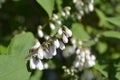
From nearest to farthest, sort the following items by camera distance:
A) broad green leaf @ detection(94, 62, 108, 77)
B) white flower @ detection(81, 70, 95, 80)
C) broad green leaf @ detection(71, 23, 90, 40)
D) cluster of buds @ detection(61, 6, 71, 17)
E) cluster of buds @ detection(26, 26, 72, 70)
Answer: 1. cluster of buds @ detection(26, 26, 72, 70)
2. broad green leaf @ detection(94, 62, 108, 77)
3. cluster of buds @ detection(61, 6, 71, 17)
4. broad green leaf @ detection(71, 23, 90, 40)
5. white flower @ detection(81, 70, 95, 80)

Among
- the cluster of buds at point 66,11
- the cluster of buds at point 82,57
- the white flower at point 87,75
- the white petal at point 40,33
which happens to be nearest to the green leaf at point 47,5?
the cluster of buds at point 66,11

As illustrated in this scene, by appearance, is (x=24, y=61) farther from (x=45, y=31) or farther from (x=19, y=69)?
(x=45, y=31)

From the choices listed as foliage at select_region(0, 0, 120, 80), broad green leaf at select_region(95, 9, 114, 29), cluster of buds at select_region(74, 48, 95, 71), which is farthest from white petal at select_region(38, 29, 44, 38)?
broad green leaf at select_region(95, 9, 114, 29)

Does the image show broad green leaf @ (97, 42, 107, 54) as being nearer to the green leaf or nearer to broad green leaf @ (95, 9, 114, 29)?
broad green leaf @ (95, 9, 114, 29)

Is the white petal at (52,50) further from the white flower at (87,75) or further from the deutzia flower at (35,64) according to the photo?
the white flower at (87,75)

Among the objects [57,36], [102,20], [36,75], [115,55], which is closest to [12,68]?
[57,36]

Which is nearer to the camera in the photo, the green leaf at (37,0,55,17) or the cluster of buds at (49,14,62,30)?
the green leaf at (37,0,55,17)
